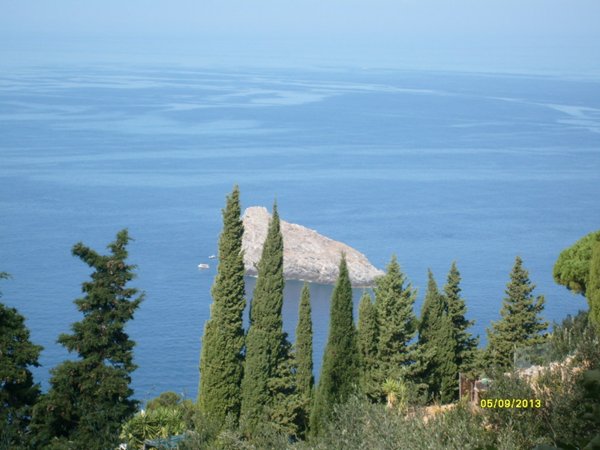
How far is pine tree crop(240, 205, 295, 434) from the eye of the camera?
13688 millimetres

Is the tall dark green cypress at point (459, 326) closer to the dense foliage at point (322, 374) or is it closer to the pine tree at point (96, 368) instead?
the dense foliage at point (322, 374)

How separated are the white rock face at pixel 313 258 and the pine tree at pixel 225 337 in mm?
30394

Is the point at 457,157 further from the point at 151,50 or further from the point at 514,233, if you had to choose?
the point at 151,50

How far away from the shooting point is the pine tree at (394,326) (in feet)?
45.4

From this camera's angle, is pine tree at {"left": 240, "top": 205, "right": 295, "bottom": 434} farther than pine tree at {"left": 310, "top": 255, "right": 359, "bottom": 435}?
Yes

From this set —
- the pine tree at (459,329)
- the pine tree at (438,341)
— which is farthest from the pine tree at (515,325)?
the pine tree at (438,341)

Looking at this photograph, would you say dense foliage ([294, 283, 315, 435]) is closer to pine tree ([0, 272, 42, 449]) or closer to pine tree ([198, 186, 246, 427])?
pine tree ([198, 186, 246, 427])

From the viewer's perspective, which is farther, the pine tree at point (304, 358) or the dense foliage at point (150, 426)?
the pine tree at point (304, 358)

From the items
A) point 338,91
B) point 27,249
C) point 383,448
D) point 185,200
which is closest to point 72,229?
point 27,249
